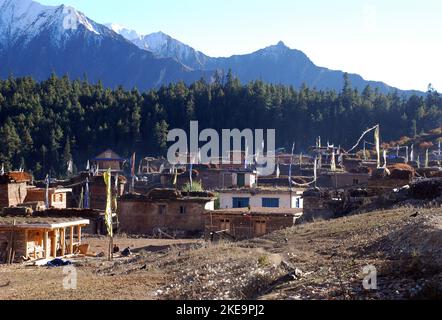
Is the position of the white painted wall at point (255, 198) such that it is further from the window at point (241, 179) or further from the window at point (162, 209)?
the window at point (241, 179)

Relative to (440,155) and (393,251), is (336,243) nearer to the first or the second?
(393,251)

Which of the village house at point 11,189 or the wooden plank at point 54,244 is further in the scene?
the village house at point 11,189

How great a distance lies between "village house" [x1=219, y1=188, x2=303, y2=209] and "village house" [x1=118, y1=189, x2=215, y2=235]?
274cm

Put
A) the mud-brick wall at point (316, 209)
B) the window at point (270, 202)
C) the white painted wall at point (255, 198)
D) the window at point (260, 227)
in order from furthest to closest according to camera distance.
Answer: the window at point (270, 202) → the white painted wall at point (255, 198) → the window at point (260, 227) → the mud-brick wall at point (316, 209)

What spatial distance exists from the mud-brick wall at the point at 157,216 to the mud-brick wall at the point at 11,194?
7144 millimetres

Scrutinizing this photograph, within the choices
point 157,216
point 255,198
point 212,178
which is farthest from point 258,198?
point 212,178

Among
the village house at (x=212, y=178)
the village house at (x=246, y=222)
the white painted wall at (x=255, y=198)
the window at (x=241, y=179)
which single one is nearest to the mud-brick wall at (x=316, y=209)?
the village house at (x=246, y=222)

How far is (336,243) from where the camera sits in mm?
19812

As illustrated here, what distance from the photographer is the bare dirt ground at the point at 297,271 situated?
1294 cm

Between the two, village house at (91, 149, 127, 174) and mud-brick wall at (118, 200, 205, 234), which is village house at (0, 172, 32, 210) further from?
village house at (91, 149, 127, 174)

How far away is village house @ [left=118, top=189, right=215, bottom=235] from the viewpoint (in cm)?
4150

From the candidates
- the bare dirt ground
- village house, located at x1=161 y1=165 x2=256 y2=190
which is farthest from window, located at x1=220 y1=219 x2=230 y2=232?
village house, located at x1=161 y1=165 x2=256 y2=190

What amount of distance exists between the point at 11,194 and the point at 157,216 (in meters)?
9.91
